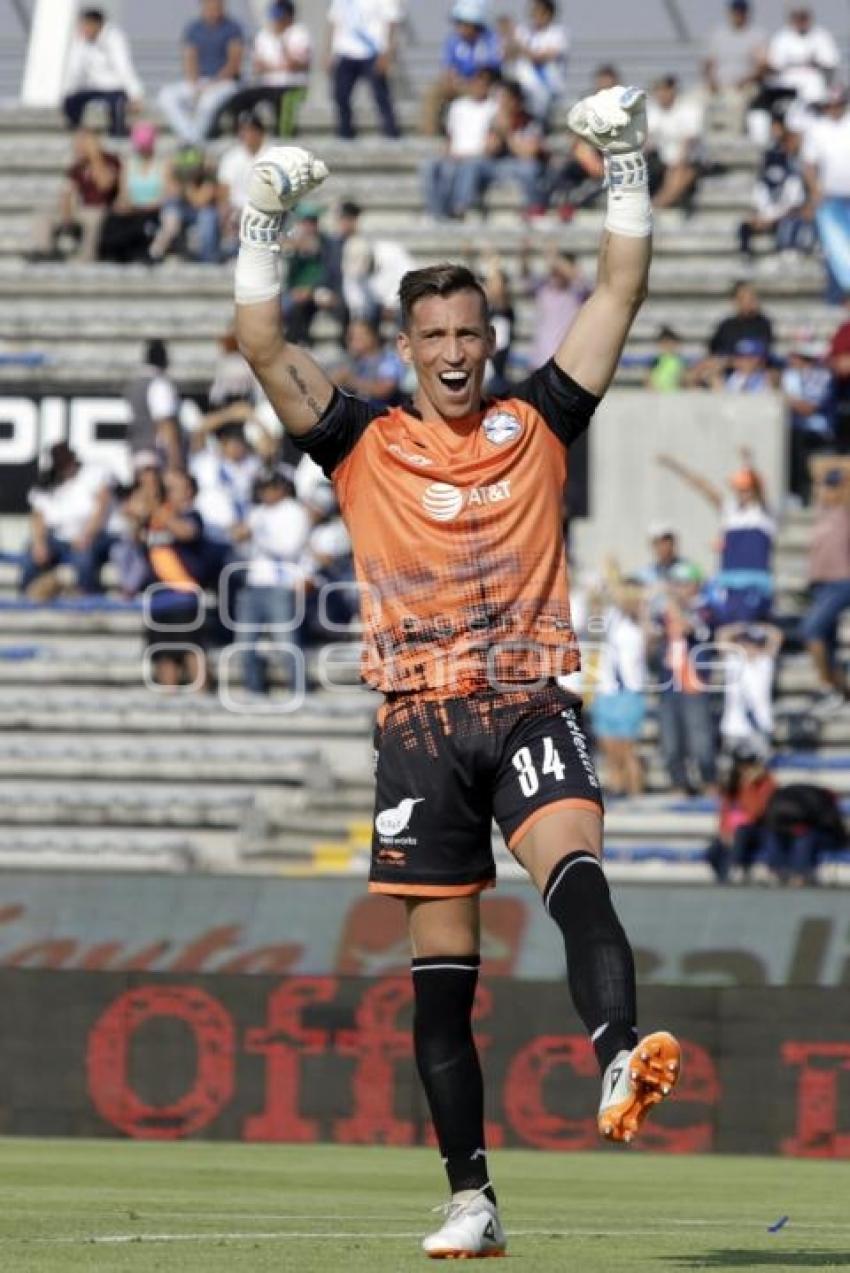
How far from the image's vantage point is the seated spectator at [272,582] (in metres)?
22.2

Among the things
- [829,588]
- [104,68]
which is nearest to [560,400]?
[829,588]

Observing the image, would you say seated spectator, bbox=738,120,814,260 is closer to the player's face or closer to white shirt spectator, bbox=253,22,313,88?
white shirt spectator, bbox=253,22,313,88

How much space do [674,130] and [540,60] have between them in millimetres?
1697

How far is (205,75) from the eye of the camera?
29922mm

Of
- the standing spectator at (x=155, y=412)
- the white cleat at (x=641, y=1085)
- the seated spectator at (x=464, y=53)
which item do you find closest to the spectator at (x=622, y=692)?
the standing spectator at (x=155, y=412)

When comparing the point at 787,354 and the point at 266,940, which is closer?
the point at 266,940

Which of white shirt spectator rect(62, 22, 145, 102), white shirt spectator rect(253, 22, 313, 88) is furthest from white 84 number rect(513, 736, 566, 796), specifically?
white shirt spectator rect(62, 22, 145, 102)

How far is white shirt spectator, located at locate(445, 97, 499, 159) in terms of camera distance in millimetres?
27125

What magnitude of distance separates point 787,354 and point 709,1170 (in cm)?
1194

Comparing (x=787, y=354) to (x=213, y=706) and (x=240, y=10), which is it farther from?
(x=240, y=10)

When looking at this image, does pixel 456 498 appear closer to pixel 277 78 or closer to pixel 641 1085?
pixel 641 1085

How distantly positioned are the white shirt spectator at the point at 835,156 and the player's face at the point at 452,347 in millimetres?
17914

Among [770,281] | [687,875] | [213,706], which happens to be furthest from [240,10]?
[687,875]

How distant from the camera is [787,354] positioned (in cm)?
2456
